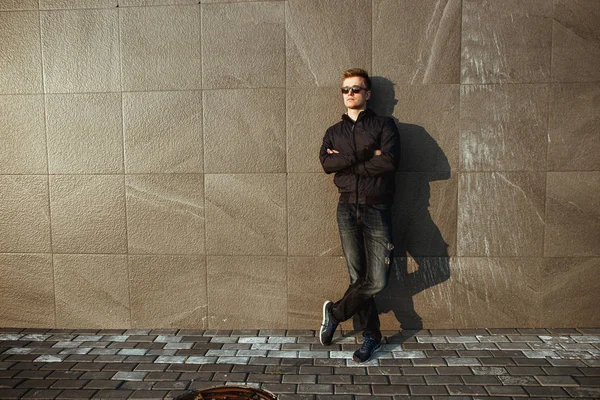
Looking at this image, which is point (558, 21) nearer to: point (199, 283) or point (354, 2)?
point (354, 2)

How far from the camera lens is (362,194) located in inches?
168

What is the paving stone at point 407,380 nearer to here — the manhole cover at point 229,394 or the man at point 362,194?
the man at point 362,194

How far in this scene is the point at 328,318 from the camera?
4508mm

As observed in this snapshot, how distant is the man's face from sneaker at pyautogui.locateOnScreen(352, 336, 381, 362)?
2.21 meters

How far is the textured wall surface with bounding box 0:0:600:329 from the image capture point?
15.2 ft

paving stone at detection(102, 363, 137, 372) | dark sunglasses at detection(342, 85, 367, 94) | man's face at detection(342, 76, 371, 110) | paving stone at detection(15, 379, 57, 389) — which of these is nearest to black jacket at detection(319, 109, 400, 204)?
man's face at detection(342, 76, 371, 110)

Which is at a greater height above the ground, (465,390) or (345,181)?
(345,181)

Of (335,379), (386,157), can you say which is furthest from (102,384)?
(386,157)

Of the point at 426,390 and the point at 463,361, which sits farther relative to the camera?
the point at 463,361

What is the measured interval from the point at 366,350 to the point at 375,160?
1.74 m

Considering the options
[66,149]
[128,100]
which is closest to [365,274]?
[128,100]

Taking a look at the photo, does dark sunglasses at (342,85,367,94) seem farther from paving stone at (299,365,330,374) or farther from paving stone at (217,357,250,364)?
paving stone at (217,357,250,364)

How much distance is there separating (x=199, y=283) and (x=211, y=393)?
1525mm

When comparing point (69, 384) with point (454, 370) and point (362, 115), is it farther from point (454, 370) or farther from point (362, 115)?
point (362, 115)
